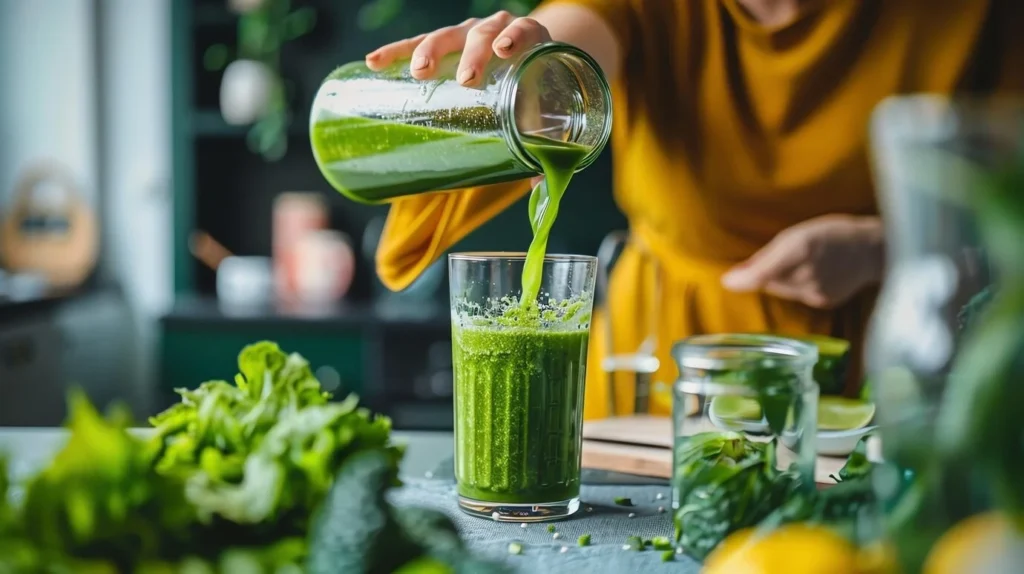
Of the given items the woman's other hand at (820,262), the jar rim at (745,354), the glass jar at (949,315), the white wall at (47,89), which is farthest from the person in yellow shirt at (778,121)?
the white wall at (47,89)

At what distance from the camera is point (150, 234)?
3344 mm

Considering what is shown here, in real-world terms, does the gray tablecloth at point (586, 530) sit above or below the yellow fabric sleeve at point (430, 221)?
below

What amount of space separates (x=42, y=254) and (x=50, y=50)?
63 centimetres

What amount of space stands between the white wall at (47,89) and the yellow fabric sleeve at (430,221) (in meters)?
2.45

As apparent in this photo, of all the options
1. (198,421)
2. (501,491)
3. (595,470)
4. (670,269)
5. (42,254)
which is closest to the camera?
(198,421)

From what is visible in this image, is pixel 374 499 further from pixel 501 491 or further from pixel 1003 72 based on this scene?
pixel 1003 72

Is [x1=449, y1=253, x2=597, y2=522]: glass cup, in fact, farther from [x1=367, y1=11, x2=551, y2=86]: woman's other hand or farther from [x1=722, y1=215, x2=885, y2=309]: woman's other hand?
[x1=722, y1=215, x2=885, y2=309]: woman's other hand

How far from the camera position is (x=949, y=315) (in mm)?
515

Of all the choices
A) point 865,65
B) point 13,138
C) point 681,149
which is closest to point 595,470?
point 681,149

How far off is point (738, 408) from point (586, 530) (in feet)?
0.55

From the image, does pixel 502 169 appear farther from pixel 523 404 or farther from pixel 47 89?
pixel 47 89

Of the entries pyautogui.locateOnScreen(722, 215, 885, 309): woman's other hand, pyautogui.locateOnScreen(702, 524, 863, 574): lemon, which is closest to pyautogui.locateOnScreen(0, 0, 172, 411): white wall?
pyautogui.locateOnScreen(722, 215, 885, 309): woman's other hand

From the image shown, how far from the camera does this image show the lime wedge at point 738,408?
0.75m

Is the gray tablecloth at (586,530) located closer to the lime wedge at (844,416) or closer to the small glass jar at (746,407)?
the small glass jar at (746,407)
